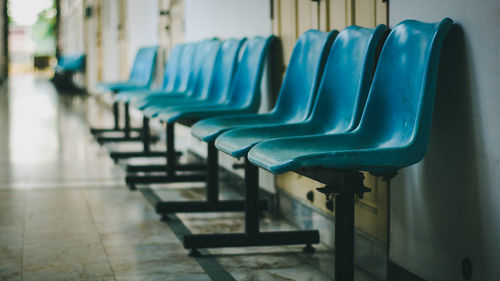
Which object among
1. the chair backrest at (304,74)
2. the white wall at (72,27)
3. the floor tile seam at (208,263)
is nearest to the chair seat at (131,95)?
the floor tile seam at (208,263)

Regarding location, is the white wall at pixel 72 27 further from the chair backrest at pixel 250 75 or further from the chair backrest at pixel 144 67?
the chair backrest at pixel 250 75

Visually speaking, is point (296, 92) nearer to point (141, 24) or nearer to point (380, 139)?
point (380, 139)

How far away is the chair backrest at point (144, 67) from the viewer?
577 cm

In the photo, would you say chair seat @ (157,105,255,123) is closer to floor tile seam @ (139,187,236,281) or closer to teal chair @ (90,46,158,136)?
floor tile seam @ (139,187,236,281)

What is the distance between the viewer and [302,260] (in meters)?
2.56

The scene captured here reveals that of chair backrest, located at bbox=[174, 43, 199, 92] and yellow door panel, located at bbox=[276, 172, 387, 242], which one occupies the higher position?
chair backrest, located at bbox=[174, 43, 199, 92]

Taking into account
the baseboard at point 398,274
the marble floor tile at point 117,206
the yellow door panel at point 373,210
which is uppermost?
the yellow door panel at point 373,210

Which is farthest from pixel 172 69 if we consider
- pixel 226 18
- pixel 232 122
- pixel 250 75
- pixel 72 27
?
pixel 72 27

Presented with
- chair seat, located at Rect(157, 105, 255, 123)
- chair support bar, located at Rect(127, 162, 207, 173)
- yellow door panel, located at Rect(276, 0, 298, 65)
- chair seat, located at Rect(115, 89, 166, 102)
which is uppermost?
yellow door panel, located at Rect(276, 0, 298, 65)

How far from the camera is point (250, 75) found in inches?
129

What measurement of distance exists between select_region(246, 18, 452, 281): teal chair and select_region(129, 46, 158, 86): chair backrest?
153 inches

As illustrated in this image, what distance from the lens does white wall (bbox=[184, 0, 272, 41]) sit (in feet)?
11.9

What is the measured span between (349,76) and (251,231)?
0.75m

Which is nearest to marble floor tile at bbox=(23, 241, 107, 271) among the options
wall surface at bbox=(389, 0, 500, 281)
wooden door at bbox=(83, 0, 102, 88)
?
wall surface at bbox=(389, 0, 500, 281)
